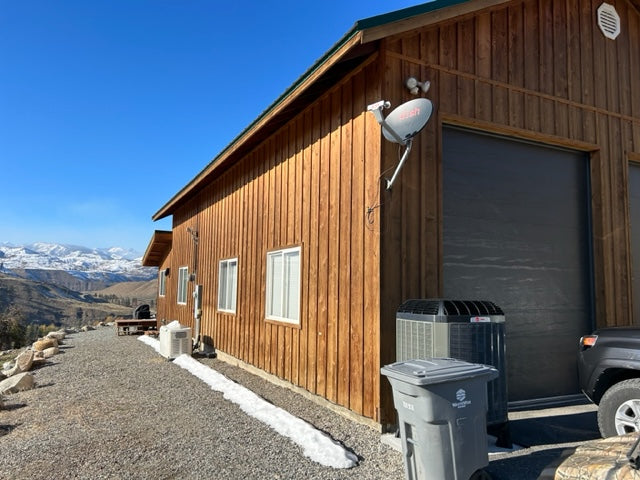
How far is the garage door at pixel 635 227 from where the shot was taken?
645 centimetres

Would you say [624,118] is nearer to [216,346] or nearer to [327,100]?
[327,100]

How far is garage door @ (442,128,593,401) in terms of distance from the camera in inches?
214

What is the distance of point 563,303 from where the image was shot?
19.9 ft

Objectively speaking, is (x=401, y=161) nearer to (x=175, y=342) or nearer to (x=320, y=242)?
(x=320, y=242)

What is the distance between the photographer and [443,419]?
2.74m

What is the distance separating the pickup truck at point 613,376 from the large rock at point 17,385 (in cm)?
769

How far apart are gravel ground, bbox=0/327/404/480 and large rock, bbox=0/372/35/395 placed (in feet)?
0.60

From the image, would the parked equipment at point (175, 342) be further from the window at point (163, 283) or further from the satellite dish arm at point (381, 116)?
the satellite dish arm at point (381, 116)

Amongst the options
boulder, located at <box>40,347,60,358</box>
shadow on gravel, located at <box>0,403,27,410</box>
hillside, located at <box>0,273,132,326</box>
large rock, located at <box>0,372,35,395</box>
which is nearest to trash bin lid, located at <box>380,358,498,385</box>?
shadow on gravel, located at <box>0,403,27,410</box>

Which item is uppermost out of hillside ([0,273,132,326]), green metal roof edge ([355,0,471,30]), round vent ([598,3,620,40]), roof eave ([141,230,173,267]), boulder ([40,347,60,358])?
round vent ([598,3,620,40])

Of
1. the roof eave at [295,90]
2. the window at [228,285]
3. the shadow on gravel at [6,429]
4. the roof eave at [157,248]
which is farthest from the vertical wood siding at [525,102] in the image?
the roof eave at [157,248]

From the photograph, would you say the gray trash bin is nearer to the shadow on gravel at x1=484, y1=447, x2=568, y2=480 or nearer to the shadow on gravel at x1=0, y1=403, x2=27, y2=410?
the shadow on gravel at x1=484, y1=447, x2=568, y2=480

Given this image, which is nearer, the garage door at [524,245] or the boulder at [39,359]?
the garage door at [524,245]

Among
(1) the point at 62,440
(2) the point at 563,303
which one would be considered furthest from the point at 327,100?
(1) the point at 62,440
